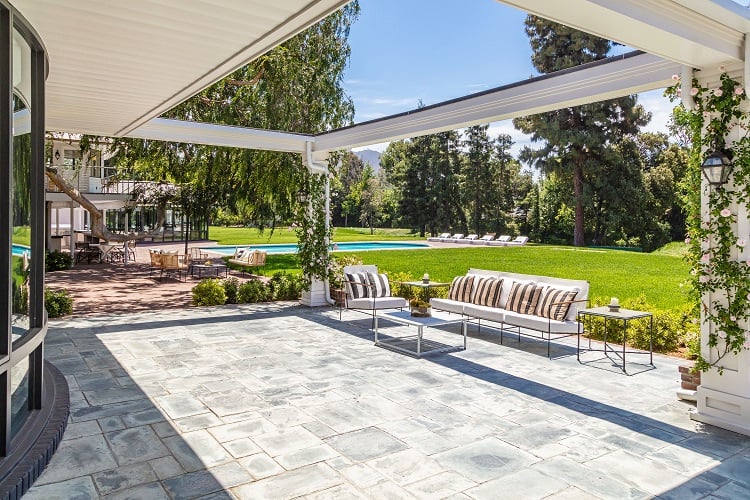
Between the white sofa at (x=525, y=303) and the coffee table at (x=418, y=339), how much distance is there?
0.51 metres

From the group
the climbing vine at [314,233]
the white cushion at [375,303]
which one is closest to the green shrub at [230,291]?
the climbing vine at [314,233]

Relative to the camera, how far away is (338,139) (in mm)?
9070

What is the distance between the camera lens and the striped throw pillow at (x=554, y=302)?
6.58 metres

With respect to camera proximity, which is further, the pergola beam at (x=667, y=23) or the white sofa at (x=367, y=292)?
the white sofa at (x=367, y=292)

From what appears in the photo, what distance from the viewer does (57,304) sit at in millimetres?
8609

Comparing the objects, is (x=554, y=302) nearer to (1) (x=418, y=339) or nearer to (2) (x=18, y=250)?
(1) (x=418, y=339)

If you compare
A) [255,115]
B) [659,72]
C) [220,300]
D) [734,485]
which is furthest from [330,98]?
[734,485]

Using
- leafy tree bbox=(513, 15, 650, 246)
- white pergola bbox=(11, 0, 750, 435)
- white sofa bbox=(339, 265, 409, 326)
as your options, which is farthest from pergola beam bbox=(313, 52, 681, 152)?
leafy tree bbox=(513, 15, 650, 246)

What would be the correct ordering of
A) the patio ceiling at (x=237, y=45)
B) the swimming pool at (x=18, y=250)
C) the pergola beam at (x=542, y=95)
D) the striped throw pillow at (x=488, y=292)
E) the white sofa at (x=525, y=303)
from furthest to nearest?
the striped throw pillow at (x=488, y=292) < the white sofa at (x=525, y=303) < the pergola beam at (x=542, y=95) < the swimming pool at (x=18, y=250) < the patio ceiling at (x=237, y=45)

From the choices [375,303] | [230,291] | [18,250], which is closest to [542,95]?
[375,303]

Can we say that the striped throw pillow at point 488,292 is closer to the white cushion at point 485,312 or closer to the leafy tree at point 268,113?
the white cushion at point 485,312

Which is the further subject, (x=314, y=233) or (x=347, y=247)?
(x=347, y=247)

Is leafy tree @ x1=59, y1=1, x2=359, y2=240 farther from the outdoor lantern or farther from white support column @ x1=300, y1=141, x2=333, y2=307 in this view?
the outdoor lantern

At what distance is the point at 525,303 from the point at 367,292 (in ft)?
8.29
